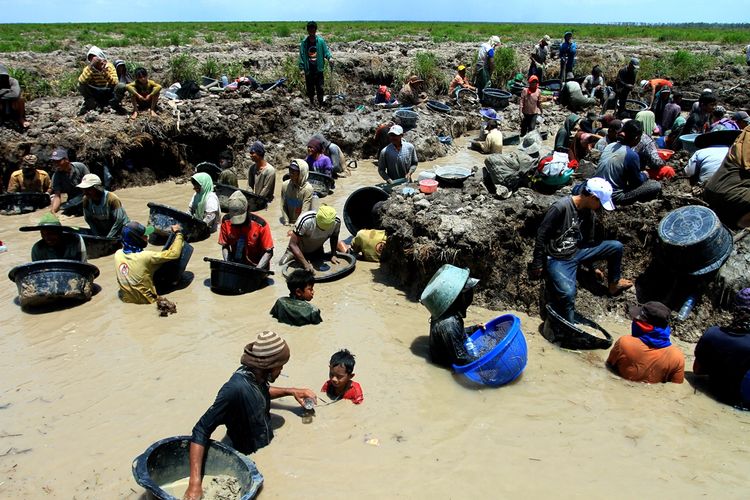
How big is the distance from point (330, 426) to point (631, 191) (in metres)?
4.59

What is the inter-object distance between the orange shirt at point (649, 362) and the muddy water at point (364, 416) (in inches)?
4.1

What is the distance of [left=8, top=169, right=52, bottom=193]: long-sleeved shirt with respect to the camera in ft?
31.0

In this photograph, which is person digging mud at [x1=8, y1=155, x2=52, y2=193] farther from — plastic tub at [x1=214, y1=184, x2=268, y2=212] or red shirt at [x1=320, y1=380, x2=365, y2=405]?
red shirt at [x1=320, y1=380, x2=365, y2=405]

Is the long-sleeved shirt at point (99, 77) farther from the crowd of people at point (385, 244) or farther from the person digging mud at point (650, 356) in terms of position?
the person digging mud at point (650, 356)

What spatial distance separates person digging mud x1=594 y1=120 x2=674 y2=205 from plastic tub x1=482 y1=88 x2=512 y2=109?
34.6 feet

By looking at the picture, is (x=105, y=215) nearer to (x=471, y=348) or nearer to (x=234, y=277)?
(x=234, y=277)

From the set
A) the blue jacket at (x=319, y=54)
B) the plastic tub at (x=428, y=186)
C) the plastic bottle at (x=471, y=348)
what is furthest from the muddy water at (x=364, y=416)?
the blue jacket at (x=319, y=54)

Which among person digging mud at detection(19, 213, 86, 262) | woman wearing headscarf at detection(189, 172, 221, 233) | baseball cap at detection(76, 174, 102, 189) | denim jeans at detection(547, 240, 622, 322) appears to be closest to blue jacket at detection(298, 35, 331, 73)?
woman wearing headscarf at detection(189, 172, 221, 233)

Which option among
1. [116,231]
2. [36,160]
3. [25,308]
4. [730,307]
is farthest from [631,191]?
[36,160]

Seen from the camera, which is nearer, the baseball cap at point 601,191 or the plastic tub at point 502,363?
the plastic tub at point 502,363

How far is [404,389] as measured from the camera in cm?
483

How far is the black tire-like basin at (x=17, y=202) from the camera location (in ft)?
30.4

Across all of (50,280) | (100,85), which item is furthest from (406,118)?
(50,280)

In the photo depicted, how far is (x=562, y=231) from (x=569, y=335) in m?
1.10
